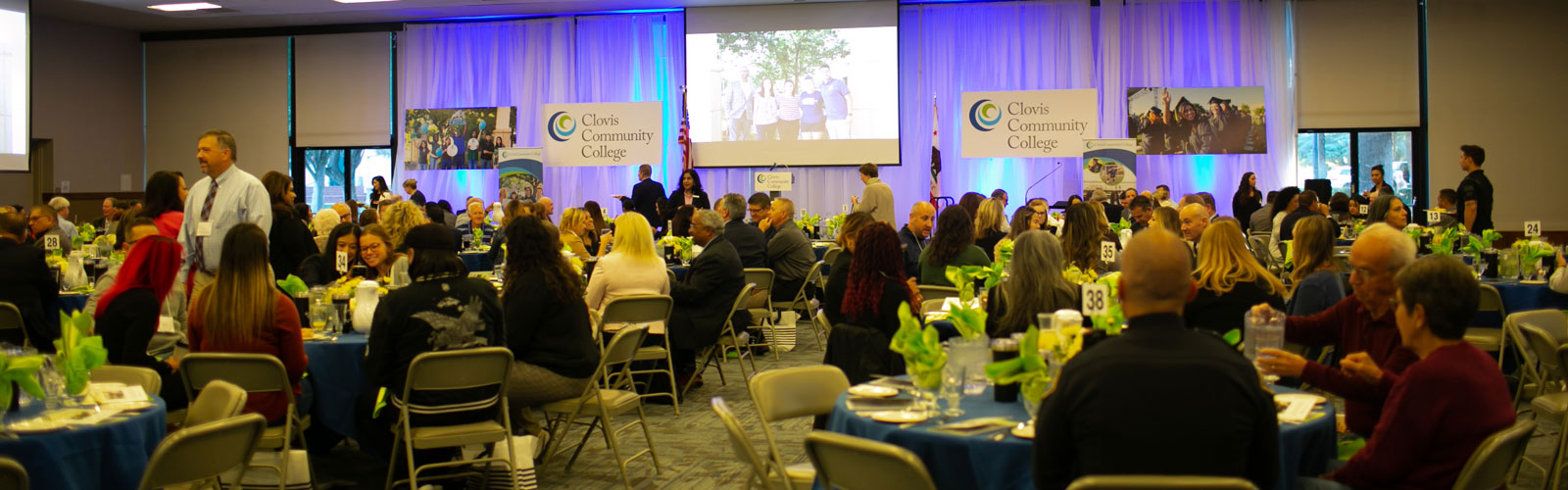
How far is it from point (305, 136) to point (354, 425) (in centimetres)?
1474

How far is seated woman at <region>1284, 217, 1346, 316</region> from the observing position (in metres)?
4.67

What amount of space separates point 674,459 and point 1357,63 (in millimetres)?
13635

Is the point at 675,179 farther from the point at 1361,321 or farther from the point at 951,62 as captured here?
the point at 1361,321

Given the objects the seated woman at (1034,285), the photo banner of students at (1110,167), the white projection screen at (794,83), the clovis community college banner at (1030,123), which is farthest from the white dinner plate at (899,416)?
the white projection screen at (794,83)

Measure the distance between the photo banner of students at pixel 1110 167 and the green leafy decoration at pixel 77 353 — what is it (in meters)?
12.9

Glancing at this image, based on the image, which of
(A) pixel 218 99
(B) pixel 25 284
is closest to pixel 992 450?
(B) pixel 25 284

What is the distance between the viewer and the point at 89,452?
2979 millimetres

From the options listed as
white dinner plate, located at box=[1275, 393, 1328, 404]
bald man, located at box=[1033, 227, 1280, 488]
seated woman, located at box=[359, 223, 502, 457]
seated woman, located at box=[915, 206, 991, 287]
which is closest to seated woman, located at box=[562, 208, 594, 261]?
seated woman, located at box=[915, 206, 991, 287]

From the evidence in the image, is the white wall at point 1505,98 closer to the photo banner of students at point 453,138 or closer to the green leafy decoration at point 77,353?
the photo banner of students at point 453,138

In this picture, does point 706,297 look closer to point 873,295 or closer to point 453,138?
point 873,295

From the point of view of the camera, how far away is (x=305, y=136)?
18062 mm

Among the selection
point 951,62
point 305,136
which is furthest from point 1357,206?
point 305,136

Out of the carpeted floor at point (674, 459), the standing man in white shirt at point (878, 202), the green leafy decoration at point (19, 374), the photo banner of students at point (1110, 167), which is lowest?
the carpeted floor at point (674, 459)

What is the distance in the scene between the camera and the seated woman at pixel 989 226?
8148mm
